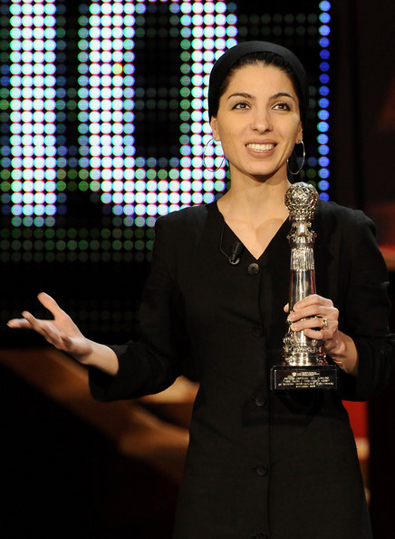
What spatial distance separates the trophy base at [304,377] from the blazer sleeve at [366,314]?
0.12 metres

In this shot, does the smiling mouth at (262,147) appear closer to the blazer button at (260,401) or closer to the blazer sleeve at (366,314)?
the blazer sleeve at (366,314)

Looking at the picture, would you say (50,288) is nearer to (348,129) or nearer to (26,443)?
(26,443)

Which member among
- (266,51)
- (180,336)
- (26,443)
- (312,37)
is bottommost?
(26,443)

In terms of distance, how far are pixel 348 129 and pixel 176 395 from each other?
3.52 ft

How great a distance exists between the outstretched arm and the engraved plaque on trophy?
36cm

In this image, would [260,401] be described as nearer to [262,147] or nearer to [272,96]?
[262,147]

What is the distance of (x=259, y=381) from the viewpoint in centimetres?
153

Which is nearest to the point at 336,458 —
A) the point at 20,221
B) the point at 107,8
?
the point at 20,221

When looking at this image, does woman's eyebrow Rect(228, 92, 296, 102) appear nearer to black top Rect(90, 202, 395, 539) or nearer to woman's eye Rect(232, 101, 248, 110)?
woman's eye Rect(232, 101, 248, 110)

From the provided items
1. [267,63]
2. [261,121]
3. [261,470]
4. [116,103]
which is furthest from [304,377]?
[116,103]

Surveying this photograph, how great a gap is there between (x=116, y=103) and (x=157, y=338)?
3.85 feet

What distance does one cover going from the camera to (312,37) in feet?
8.52

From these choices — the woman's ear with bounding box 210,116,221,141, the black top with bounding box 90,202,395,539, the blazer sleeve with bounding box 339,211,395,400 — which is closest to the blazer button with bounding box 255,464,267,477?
the black top with bounding box 90,202,395,539

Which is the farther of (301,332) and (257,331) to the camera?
(257,331)
